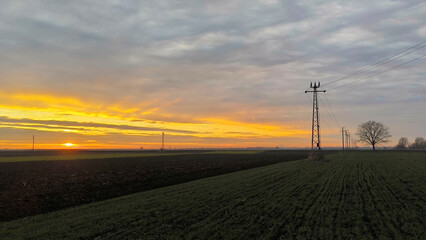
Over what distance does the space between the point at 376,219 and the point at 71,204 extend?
21514 millimetres

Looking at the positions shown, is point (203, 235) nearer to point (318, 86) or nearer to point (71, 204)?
point (71, 204)

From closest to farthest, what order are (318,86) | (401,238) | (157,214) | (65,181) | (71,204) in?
(401,238) < (157,214) < (71,204) < (65,181) < (318,86)

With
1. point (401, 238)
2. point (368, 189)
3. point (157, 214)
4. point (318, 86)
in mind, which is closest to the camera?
point (401, 238)

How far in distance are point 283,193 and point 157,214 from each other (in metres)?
11.6

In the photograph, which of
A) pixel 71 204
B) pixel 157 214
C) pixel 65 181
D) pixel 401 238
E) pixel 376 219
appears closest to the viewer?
pixel 401 238

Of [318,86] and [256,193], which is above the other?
[318,86]

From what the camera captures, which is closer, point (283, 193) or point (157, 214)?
point (157, 214)

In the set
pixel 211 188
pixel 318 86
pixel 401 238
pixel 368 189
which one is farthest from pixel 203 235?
pixel 318 86

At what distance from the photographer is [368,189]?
27328 millimetres

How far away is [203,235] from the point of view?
1375cm

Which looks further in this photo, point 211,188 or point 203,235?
point 211,188

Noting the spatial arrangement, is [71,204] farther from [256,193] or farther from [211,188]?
[256,193]

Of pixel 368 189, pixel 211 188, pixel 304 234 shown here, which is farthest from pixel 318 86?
pixel 304 234

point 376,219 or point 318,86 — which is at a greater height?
point 318,86
